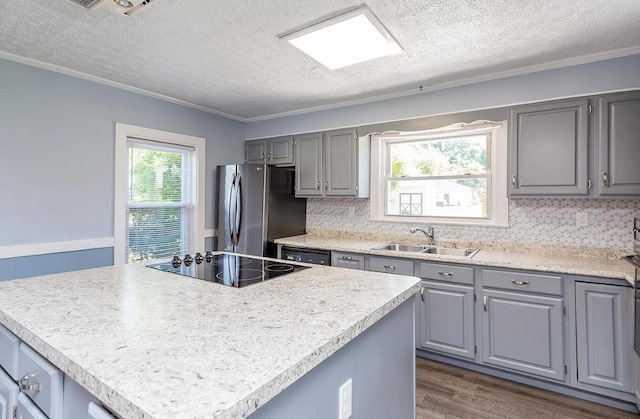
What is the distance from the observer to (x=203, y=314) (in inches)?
44.3

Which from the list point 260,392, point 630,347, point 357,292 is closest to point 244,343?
point 260,392

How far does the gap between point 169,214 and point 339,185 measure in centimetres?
188

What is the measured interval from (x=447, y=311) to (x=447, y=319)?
7cm

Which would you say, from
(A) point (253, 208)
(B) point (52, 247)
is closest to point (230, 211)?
(A) point (253, 208)

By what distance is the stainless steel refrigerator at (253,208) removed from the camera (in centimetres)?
364

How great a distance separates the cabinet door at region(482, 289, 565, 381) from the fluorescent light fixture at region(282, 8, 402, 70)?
76.4 inches

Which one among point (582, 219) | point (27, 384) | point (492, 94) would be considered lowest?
point (27, 384)

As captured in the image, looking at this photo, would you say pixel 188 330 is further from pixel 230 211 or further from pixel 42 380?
pixel 230 211

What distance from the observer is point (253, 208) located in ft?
12.0

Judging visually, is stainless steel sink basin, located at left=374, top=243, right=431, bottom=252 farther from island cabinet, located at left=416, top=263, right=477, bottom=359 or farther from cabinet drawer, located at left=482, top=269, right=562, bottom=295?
cabinet drawer, located at left=482, top=269, right=562, bottom=295

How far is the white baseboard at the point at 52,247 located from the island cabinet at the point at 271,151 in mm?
1899

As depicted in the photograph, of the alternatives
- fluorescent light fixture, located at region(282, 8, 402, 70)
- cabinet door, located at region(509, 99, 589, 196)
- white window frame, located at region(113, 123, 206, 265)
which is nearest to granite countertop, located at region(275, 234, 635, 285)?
cabinet door, located at region(509, 99, 589, 196)

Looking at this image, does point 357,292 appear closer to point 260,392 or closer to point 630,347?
point 260,392

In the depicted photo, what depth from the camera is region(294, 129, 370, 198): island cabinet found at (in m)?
3.53
